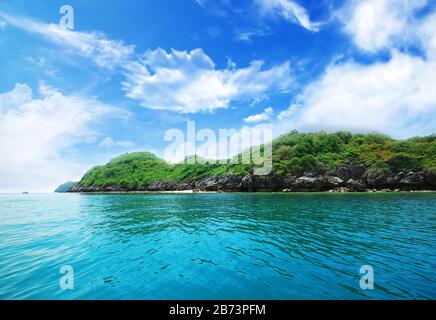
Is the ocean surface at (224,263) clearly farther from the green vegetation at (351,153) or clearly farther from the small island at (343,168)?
the green vegetation at (351,153)

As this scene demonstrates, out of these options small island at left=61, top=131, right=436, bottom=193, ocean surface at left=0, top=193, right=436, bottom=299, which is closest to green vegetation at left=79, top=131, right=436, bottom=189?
small island at left=61, top=131, right=436, bottom=193

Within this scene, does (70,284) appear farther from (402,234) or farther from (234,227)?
(402,234)

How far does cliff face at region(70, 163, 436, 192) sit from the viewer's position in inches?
3693

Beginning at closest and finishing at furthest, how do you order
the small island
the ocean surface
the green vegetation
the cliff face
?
the ocean surface
the cliff face
the small island
the green vegetation

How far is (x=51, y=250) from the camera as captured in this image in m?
16.3

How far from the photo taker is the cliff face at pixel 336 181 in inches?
3693

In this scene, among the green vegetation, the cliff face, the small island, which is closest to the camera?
the cliff face

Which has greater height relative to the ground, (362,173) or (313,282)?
(362,173)

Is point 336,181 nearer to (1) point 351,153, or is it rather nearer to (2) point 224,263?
(1) point 351,153

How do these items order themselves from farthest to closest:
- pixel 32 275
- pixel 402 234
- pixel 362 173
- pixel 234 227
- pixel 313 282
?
pixel 362 173 < pixel 234 227 < pixel 402 234 < pixel 32 275 < pixel 313 282

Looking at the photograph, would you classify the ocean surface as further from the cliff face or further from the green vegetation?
the green vegetation
